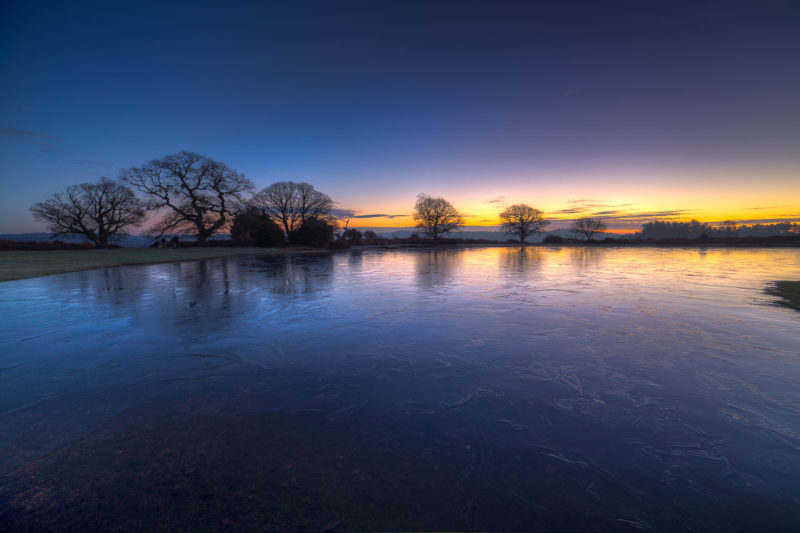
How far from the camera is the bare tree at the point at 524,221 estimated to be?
6469cm

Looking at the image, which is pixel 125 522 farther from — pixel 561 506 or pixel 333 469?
pixel 561 506

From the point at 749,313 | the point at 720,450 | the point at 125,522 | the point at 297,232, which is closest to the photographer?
the point at 125,522

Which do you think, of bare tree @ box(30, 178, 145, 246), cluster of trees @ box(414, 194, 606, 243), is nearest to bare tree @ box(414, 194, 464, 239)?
cluster of trees @ box(414, 194, 606, 243)

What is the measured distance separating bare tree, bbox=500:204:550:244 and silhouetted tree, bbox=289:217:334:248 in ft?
139

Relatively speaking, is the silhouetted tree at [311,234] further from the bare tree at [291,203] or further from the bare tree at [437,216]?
the bare tree at [437,216]

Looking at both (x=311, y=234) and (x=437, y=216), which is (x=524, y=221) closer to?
(x=437, y=216)

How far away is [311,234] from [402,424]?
38.4m

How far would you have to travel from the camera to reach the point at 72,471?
7.45ft

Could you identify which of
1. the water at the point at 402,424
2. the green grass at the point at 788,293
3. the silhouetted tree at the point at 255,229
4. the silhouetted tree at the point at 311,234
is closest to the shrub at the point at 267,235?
the silhouetted tree at the point at 255,229

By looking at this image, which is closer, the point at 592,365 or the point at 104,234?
the point at 592,365

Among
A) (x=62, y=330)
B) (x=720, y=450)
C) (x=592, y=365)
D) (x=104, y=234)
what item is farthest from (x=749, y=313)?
(x=104, y=234)

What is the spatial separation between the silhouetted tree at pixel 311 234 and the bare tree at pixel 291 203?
1543mm

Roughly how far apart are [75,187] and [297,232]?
815 inches

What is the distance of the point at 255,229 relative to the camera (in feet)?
121
